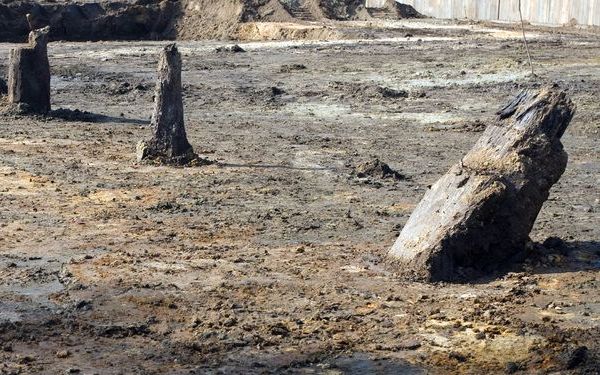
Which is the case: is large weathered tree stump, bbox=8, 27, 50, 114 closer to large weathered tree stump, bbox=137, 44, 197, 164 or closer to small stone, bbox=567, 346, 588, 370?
large weathered tree stump, bbox=137, 44, 197, 164

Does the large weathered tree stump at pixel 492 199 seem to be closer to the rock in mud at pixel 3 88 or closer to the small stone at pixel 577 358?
the small stone at pixel 577 358

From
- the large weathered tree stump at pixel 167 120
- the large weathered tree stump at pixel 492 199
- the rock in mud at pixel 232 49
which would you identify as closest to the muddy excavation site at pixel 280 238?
the large weathered tree stump at pixel 492 199

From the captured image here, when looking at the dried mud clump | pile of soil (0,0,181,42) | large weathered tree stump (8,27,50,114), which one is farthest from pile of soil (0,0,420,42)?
the dried mud clump

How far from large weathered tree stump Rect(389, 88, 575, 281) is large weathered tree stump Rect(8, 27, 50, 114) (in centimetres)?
1006

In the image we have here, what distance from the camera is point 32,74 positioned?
17.9 m

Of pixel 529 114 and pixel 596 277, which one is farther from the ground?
pixel 529 114

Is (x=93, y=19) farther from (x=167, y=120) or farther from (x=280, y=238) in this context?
(x=280, y=238)

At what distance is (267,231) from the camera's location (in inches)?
417

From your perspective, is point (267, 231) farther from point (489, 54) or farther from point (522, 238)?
point (489, 54)

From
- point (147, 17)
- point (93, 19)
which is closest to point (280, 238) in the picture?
point (93, 19)

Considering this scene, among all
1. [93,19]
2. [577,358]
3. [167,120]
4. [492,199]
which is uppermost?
[492,199]

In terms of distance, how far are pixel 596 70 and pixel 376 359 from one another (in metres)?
15.3

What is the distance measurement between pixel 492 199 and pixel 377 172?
4.65m

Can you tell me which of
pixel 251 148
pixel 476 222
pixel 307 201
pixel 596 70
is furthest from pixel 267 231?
pixel 596 70
